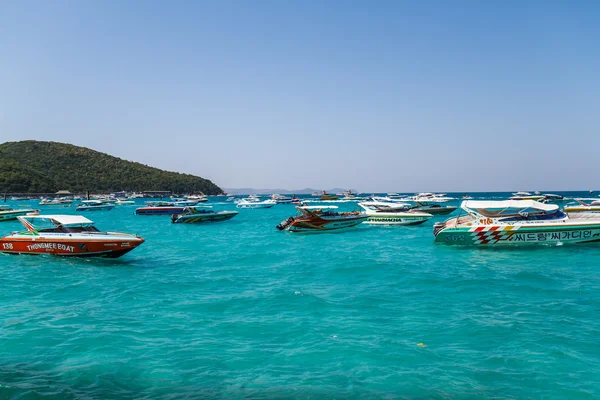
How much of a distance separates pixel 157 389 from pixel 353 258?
15051 millimetres

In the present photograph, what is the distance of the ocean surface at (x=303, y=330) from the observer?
7.33 m

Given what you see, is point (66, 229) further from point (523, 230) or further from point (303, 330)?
point (523, 230)

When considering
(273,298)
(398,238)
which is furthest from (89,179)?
(273,298)

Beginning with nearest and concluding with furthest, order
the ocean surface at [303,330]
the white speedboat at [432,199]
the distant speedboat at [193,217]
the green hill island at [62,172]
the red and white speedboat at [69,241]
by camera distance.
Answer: the ocean surface at [303,330] < the red and white speedboat at [69,241] < the distant speedboat at [193,217] < the white speedboat at [432,199] < the green hill island at [62,172]

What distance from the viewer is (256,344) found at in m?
9.19

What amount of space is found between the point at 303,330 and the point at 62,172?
182907mm

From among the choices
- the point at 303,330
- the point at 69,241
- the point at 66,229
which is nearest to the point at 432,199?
the point at 66,229

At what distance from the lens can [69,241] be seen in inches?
787

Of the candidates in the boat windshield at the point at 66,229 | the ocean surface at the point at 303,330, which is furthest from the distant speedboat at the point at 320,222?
the boat windshield at the point at 66,229

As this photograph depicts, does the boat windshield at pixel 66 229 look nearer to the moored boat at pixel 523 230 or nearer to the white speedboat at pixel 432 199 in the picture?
the moored boat at pixel 523 230

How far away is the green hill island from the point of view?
14551cm

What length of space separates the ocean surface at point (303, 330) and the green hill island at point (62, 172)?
147m

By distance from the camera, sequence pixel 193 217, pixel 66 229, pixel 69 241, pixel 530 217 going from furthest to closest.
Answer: pixel 193 217, pixel 530 217, pixel 66 229, pixel 69 241

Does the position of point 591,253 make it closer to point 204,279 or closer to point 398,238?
point 398,238
